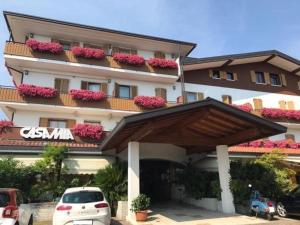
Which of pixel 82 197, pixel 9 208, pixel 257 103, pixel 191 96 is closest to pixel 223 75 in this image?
pixel 257 103

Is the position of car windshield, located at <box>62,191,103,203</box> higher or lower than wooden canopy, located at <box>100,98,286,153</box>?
lower

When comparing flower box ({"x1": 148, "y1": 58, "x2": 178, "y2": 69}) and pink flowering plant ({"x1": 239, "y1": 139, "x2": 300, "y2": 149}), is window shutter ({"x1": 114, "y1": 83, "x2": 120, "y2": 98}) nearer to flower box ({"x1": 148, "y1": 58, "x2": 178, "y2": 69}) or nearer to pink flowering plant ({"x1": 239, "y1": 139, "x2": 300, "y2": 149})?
flower box ({"x1": 148, "y1": 58, "x2": 178, "y2": 69})

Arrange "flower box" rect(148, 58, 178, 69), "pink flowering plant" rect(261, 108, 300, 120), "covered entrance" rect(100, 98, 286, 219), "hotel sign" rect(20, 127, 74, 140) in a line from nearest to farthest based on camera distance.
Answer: "covered entrance" rect(100, 98, 286, 219) < "hotel sign" rect(20, 127, 74, 140) < "flower box" rect(148, 58, 178, 69) < "pink flowering plant" rect(261, 108, 300, 120)

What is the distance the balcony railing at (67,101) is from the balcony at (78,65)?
9.05 feet

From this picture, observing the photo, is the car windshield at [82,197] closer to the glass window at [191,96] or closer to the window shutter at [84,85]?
Answer: the window shutter at [84,85]

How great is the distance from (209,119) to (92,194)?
7024 millimetres

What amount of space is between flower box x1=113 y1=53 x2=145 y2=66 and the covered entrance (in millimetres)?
10491

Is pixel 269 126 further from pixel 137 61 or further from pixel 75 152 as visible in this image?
pixel 137 61

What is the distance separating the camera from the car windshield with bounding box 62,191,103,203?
11656 millimetres

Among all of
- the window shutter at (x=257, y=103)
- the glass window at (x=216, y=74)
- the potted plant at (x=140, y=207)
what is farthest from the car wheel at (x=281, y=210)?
the glass window at (x=216, y=74)

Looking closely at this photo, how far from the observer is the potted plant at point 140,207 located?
1490 cm

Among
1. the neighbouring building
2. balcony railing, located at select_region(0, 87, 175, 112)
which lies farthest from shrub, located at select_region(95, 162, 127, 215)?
balcony railing, located at select_region(0, 87, 175, 112)

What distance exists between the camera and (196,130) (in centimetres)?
1712

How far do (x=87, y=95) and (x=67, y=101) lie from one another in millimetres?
1610
